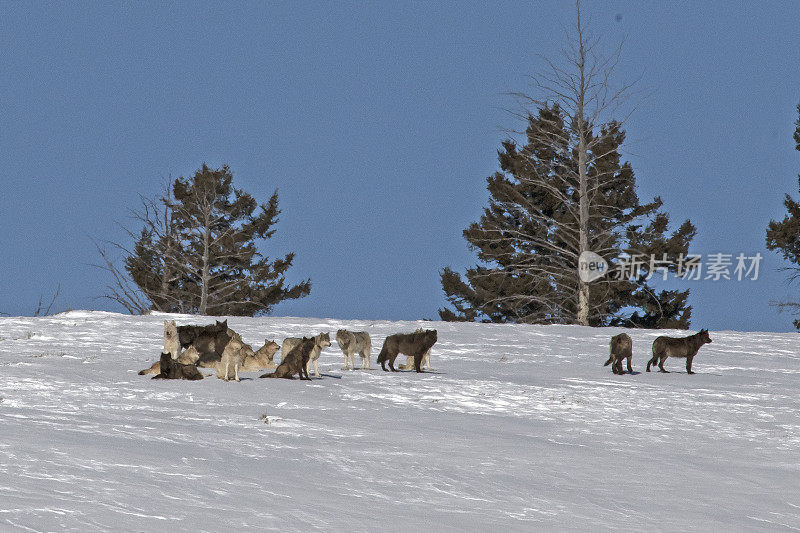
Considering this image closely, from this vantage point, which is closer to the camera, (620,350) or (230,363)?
(230,363)

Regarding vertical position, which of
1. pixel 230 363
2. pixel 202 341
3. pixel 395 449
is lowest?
pixel 395 449

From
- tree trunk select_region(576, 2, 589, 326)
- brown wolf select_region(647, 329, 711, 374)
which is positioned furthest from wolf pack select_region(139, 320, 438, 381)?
tree trunk select_region(576, 2, 589, 326)

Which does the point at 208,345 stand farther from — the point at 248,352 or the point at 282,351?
the point at 282,351

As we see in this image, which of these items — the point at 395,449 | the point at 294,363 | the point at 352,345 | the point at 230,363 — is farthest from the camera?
the point at 352,345

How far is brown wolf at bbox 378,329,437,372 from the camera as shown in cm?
1117

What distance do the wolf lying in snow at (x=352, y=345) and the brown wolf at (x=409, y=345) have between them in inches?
8.5

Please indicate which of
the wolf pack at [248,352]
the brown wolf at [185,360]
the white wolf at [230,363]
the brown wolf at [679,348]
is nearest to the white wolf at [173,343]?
the wolf pack at [248,352]

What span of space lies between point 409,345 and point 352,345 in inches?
→ 29.1

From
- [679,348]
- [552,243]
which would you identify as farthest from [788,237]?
[679,348]

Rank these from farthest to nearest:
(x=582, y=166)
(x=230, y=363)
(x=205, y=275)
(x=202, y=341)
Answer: (x=205, y=275)
(x=582, y=166)
(x=202, y=341)
(x=230, y=363)

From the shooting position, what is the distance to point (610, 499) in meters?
5.12

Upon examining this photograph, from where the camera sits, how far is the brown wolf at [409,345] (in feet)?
36.7

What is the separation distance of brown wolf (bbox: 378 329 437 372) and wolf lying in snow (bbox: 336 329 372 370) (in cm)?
22

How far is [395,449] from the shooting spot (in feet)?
20.2
